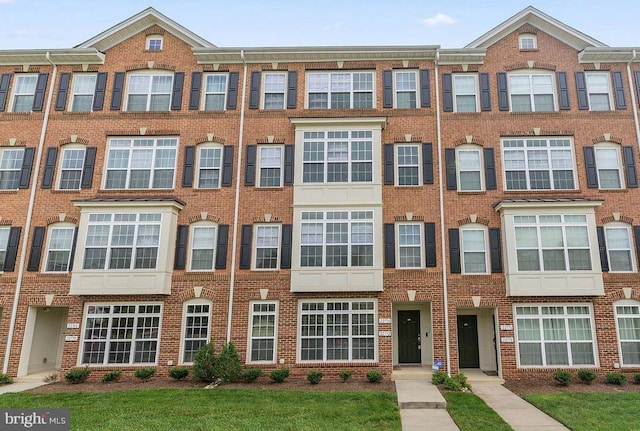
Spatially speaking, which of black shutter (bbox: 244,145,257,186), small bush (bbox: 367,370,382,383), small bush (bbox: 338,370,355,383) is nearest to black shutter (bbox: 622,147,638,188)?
small bush (bbox: 367,370,382,383)

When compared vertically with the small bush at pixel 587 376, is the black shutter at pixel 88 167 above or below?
above

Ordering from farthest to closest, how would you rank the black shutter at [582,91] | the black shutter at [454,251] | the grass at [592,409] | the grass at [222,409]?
1. the black shutter at [582,91]
2. the black shutter at [454,251]
3. the grass at [592,409]
4. the grass at [222,409]

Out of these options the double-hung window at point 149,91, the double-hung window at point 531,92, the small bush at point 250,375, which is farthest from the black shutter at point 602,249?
the double-hung window at point 149,91

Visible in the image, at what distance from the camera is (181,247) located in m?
15.9

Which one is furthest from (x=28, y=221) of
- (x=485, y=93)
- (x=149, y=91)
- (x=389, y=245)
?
(x=485, y=93)

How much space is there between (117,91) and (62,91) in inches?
93.2

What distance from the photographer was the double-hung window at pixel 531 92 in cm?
1672

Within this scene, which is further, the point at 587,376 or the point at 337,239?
the point at 337,239

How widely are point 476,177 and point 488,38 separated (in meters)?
6.06

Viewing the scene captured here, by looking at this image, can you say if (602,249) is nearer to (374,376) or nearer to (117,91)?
(374,376)

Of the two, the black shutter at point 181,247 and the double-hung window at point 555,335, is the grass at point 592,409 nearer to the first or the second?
the double-hung window at point 555,335

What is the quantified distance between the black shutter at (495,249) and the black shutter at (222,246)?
33.5 ft

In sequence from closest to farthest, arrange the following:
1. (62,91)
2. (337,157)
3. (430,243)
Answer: (430,243)
(337,157)
(62,91)

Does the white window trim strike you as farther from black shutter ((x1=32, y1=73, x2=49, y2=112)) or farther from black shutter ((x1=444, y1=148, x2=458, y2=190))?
black shutter ((x1=32, y1=73, x2=49, y2=112))
